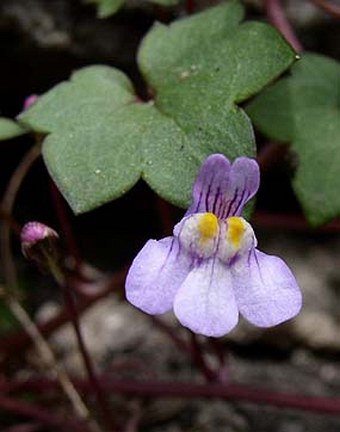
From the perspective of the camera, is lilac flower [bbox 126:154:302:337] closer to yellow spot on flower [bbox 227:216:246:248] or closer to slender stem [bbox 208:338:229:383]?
yellow spot on flower [bbox 227:216:246:248]

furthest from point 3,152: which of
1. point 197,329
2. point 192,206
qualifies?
point 197,329

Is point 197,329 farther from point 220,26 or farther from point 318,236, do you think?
point 318,236

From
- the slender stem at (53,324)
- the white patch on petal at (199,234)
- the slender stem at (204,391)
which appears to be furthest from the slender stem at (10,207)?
the white patch on petal at (199,234)

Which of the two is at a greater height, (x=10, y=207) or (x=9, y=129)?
(x=9, y=129)

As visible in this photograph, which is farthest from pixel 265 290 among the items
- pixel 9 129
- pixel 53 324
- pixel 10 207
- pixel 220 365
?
pixel 10 207

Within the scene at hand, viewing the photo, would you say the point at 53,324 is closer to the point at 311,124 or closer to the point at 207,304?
the point at 311,124

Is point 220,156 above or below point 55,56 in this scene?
above

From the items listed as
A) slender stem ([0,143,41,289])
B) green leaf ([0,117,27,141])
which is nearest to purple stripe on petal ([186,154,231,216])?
green leaf ([0,117,27,141])
